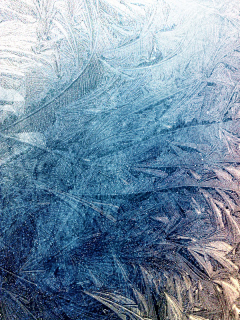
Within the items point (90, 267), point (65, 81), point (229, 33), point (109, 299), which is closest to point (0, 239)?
point (90, 267)

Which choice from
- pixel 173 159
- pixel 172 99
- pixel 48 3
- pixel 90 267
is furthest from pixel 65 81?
pixel 90 267

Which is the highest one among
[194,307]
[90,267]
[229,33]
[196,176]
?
[229,33]

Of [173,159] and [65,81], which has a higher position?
[65,81]

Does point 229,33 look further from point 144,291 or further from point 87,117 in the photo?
A: point 144,291

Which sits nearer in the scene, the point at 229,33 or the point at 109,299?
the point at 109,299

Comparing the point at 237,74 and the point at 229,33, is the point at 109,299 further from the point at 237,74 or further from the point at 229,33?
the point at 229,33

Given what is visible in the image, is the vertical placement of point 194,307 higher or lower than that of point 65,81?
lower
